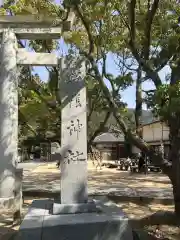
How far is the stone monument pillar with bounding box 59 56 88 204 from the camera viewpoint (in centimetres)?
600

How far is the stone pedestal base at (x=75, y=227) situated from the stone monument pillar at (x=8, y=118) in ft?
15.3

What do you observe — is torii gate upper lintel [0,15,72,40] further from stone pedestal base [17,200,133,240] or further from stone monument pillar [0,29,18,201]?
stone pedestal base [17,200,133,240]

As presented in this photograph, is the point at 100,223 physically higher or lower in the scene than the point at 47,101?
lower

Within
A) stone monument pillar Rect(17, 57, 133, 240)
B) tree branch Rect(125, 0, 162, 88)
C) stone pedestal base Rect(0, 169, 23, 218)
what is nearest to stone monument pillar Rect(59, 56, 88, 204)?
stone monument pillar Rect(17, 57, 133, 240)

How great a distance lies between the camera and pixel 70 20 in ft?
30.4

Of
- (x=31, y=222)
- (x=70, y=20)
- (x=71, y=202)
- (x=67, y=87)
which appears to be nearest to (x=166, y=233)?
(x=71, y=202)

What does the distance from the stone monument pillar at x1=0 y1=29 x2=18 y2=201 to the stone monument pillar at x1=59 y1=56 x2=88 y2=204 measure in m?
4.30

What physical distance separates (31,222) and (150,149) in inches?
125

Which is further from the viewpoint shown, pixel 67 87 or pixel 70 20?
pixel 70 20

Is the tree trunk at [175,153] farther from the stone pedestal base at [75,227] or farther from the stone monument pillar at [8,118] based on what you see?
the stone monument pillar at [8,118]

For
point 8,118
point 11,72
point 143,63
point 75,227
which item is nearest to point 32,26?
point 11,72

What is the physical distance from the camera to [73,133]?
241 inches

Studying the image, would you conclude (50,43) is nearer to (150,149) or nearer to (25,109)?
(25,109)

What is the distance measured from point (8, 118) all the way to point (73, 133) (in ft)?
15.0
